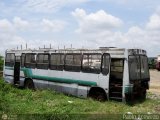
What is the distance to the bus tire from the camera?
58.9 ft

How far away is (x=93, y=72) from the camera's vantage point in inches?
728

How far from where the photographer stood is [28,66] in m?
A: 23.4

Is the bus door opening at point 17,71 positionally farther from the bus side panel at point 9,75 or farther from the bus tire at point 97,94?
the bus tire at point 97,94

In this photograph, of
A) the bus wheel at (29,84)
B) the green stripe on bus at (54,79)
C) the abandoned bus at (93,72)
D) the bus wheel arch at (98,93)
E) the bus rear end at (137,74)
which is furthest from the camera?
the bus wheel at (29,84)

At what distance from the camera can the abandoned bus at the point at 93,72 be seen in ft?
57.2

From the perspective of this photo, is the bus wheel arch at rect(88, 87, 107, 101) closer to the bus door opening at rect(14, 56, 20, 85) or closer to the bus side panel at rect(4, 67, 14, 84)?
the bus door opening at rect(14, 56, 20, 85)

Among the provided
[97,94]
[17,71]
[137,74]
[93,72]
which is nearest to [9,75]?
[17,71]

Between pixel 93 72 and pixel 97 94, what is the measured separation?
1.07 metres

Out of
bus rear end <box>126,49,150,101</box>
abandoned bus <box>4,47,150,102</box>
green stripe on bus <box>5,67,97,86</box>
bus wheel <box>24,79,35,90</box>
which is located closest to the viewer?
bus rear end <box>126,49,150,101</box>

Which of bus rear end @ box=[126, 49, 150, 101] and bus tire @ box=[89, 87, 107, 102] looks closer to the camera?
bus rear end @ box=[126, 49, 150, 101]

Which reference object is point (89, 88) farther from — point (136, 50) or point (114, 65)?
point (136, 50)

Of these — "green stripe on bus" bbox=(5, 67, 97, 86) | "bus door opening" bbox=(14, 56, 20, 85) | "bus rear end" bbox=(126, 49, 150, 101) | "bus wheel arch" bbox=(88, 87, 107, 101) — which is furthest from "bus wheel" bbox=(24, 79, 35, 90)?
"bus rear end" bbox=(126, 49, 150, 101)

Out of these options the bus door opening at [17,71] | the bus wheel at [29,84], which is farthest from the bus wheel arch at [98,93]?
the bus door opening at [17,71]

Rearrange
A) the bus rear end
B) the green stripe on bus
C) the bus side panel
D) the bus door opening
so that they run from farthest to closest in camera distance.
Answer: the bus side panel, the bus door opening, the green stripe on bus, the bus rear end
